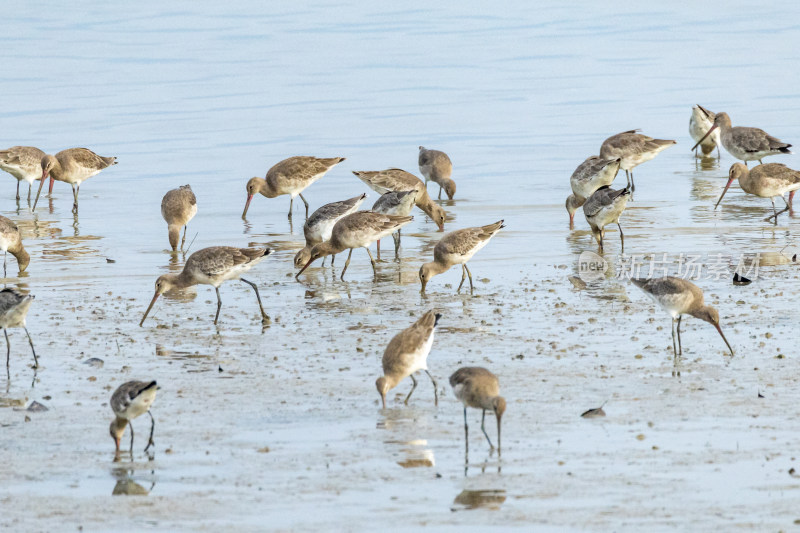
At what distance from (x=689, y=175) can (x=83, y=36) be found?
29885 millimetres

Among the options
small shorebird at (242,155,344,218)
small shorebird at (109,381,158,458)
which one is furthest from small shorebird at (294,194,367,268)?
small shorebird at (109,381,158,458)

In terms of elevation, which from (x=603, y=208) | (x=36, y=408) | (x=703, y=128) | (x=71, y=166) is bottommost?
(x=36, y=408)

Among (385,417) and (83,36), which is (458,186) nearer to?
(385,417)

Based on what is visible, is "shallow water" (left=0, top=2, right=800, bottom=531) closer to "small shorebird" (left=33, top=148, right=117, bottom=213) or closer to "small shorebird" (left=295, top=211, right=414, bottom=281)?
"small shorebird" (left=295, top=211, right=414, bottom=281)

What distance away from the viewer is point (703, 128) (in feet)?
78.7

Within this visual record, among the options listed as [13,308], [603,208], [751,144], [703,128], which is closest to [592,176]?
[603,208]

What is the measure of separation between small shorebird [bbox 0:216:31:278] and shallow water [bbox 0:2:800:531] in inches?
10.8

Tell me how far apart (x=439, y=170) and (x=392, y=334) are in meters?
9.70

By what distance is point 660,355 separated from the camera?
10297mm

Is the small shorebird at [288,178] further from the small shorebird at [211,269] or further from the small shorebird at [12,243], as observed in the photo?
the small shorebird at [211,269]

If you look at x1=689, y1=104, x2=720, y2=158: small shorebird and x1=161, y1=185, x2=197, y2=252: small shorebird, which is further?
x1=689, y1=104, x2=720, y2=158: small shorebird

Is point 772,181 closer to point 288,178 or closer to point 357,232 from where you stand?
point 357,232

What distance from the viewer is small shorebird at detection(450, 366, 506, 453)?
26.3ft

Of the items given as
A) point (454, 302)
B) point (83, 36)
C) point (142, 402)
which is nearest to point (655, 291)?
point (454, 302)
